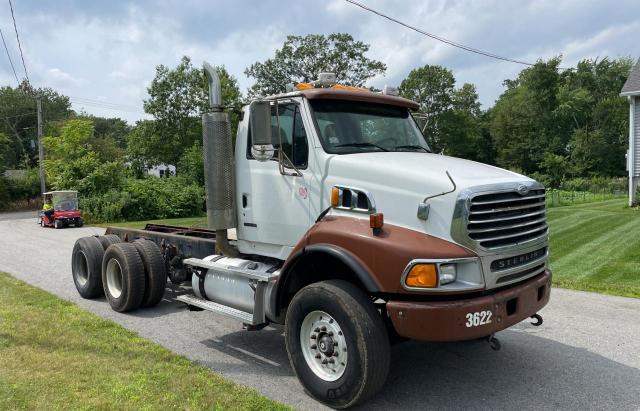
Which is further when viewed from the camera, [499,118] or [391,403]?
[499,118]

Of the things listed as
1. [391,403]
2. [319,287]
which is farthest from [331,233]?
[391,403]

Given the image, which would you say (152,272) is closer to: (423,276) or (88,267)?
(88,267)

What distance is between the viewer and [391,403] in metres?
4.26

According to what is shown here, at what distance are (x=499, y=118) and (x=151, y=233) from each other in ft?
240

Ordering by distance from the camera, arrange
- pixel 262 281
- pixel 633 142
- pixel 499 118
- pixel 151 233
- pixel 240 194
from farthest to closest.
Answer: pixel 499 118 < pixel 633 142 < pixel 151 233 < pixel 240 194 < pixel 262 281

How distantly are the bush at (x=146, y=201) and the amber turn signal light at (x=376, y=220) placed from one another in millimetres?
26316

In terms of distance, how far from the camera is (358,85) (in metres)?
49.1

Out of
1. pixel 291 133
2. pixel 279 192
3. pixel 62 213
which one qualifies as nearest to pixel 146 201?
pixel 62 213

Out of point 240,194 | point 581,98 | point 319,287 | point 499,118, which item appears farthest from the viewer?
point 499,118

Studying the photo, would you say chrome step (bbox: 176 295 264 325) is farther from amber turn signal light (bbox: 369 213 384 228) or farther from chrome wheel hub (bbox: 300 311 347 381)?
amber turn signal light (bbox: 369 213 384 228)

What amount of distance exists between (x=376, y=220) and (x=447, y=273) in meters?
0.69

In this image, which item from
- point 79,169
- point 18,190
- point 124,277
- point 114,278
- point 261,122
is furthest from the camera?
point 18,190

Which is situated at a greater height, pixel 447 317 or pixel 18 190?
pixel 18 190

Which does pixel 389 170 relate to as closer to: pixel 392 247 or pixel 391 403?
pixel 392 247
